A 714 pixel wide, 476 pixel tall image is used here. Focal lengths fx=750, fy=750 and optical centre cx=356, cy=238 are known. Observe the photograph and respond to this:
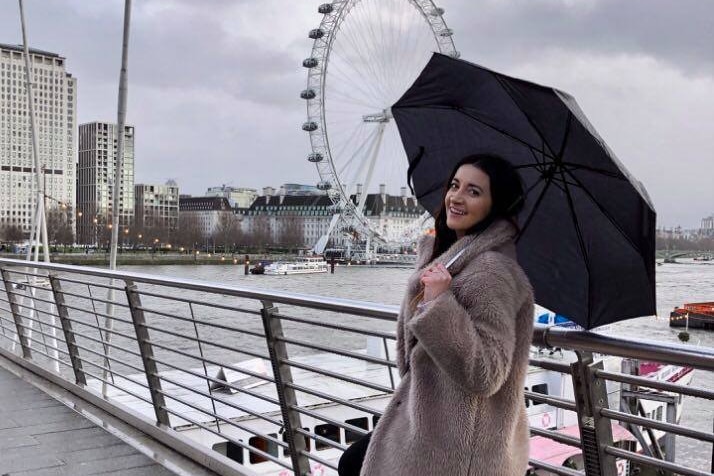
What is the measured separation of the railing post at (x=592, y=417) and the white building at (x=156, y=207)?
80870 mm

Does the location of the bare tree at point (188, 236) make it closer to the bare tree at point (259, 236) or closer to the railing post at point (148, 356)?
the bare tree at point (259, 236)

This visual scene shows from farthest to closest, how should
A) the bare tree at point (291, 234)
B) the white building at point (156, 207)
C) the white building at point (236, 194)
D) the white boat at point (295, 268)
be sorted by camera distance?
the white building at point (236, 194) < the bare tree at point (291, 234) < the white building at point (156, 207) < the white boat at point (295, 268)

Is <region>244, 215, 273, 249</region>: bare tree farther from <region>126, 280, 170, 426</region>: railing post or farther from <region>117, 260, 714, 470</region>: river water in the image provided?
<region>126, 280, 170, 426</region>: railing post

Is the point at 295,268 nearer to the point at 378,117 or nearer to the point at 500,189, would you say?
the point at 378,117

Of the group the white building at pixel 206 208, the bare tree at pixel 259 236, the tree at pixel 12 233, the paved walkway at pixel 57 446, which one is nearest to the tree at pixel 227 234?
the bare tree at pixel 259 236

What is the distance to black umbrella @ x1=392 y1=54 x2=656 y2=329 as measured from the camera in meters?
1.56

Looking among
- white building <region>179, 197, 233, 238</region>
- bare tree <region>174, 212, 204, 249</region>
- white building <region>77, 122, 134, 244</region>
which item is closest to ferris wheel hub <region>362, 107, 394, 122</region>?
white building <region>77, 122, 134, 244</region>

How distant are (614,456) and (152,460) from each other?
2378 mm

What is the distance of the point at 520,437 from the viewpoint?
4.94 ft

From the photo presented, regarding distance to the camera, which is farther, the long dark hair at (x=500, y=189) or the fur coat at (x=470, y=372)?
the long dark hair at (x=500, y=189)

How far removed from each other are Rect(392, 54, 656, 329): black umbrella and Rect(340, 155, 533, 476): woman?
0.53 feet

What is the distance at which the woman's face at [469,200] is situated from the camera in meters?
1.53

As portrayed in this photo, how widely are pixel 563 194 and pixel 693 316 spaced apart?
3818 centimetres

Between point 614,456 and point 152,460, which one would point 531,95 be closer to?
point 614,456
